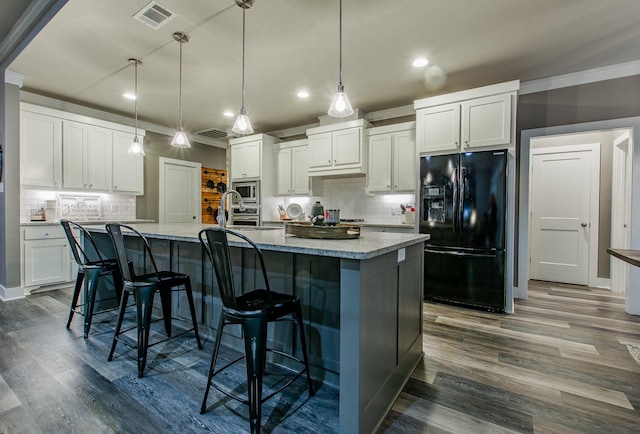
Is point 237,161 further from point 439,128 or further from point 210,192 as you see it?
point 439,128

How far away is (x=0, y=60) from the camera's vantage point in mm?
3385

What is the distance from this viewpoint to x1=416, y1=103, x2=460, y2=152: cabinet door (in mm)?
3533

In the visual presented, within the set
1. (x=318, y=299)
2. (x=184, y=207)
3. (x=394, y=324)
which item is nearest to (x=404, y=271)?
(x=394, y=324)

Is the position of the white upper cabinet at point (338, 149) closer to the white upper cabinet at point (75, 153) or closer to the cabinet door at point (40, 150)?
the white upper cabinet at point (75, 153)

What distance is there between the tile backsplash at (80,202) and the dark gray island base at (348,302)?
294 centimetres

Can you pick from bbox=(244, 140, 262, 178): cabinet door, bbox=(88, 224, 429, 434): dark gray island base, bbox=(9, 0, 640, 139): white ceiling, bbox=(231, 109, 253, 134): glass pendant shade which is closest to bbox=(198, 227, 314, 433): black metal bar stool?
bbox=(88, 224, 429, 434): dark gray island base

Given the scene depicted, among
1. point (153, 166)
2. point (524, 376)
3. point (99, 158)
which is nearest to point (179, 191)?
point (153, 166)

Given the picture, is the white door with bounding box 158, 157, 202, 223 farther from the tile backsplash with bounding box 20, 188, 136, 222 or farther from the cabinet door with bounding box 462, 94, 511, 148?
the cabinet door with bounding box 462, 94, 511, 148

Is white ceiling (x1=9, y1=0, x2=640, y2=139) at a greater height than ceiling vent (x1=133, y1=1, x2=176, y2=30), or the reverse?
white ceiling (x1=9, y1=0, x2=640, y2=139)

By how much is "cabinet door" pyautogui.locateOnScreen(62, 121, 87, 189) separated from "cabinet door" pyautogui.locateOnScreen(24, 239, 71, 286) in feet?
2.81

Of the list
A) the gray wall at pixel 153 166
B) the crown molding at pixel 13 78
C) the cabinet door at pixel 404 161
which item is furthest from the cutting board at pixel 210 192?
the cabinet door at pixel 404 161

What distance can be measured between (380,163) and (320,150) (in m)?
1.01

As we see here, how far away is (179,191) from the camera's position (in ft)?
19.4

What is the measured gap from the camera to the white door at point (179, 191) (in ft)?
18.6
